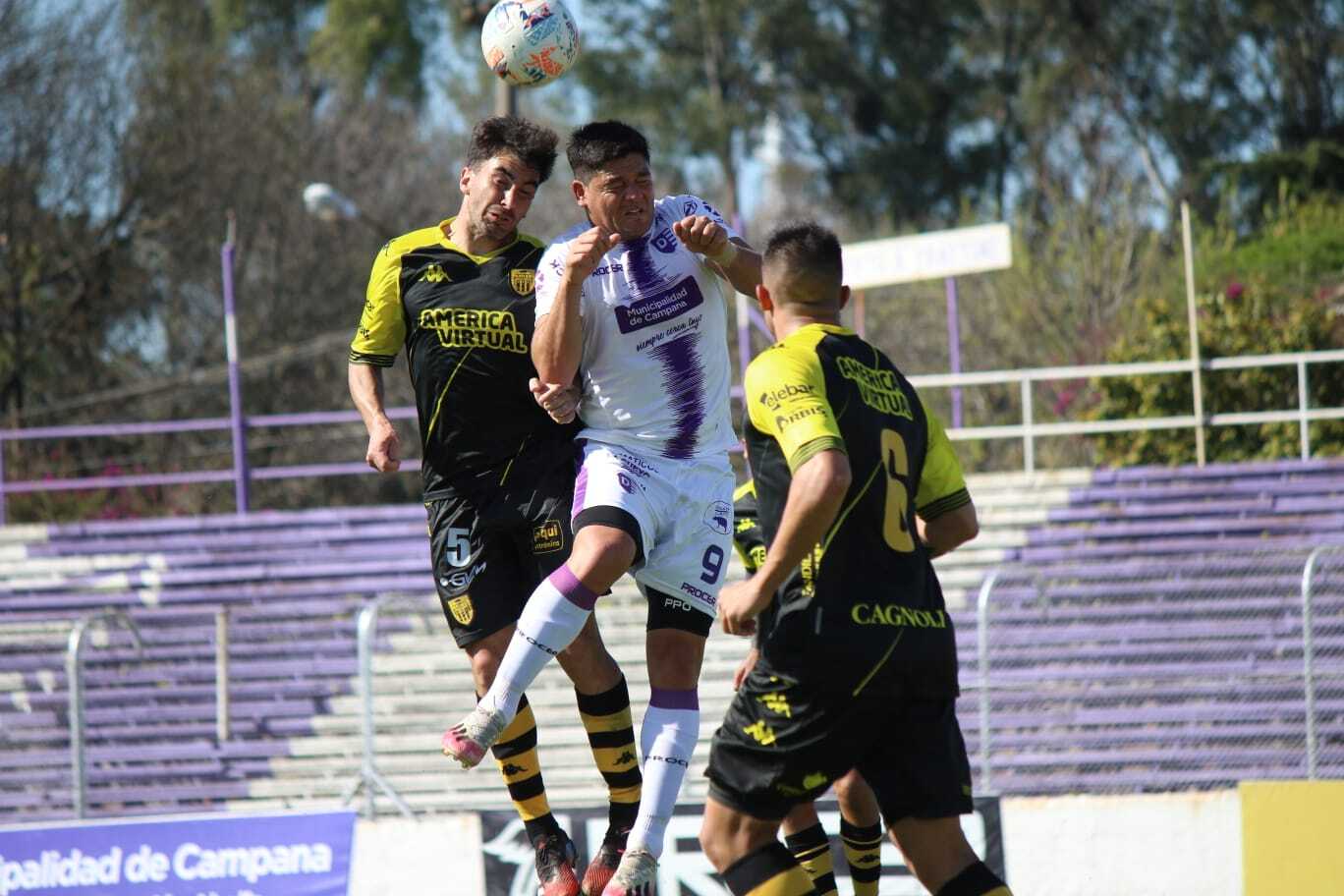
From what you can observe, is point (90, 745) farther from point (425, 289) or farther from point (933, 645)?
point (933, 645)

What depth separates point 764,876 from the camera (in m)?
4.24

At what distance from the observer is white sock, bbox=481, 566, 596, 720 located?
4801 millimetres

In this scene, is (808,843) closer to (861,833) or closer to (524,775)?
(861,833)

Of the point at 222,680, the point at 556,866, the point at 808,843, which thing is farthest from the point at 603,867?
the point at 222,680

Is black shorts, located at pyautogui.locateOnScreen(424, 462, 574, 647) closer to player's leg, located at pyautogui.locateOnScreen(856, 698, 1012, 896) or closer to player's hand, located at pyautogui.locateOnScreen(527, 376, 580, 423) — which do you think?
player's hand, located at pyautogui.locateOnScreen(527, 376, 580, 423)

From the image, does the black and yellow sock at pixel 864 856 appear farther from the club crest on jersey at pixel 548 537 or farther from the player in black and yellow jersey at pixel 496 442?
the club crest on jersey at pixel 548 537

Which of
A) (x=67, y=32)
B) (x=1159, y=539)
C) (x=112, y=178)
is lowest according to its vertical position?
(x=1159, y=539)

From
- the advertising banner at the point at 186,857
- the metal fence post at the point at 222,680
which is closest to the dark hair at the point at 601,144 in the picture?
the advertising banner at the point at 186,857

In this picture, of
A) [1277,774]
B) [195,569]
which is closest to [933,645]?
[1277,774]

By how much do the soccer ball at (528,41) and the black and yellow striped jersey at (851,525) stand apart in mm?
1682

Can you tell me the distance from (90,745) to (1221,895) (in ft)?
29.2

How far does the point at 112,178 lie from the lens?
23.9 m

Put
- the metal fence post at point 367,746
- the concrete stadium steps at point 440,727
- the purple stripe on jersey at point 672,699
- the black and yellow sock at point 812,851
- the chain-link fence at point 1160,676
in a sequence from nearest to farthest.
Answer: the purple stripe on jersey at point 672,699
the black and yellow sock at point 812,851
the metal fence post at point 367,746
the chain-link fence at point 1160,676
the concrete stadium steps at point 440,727

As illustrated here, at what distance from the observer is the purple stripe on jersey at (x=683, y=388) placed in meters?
5.07
